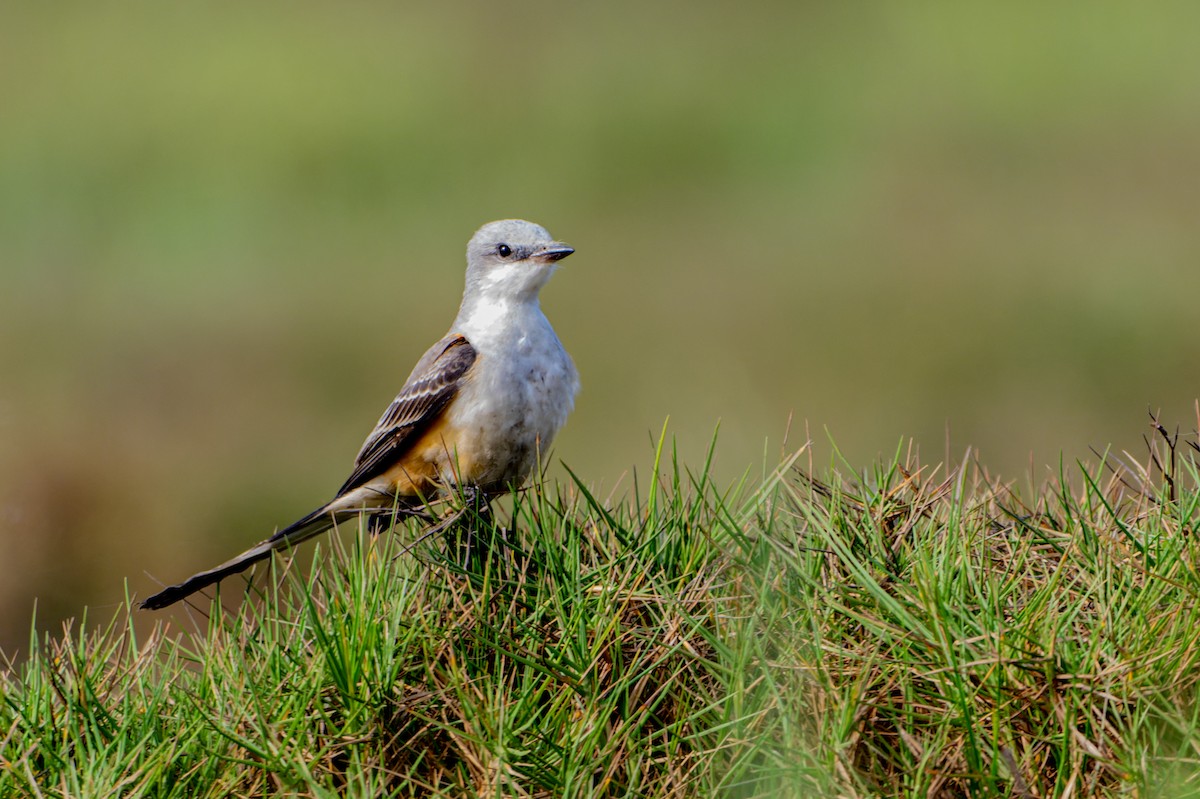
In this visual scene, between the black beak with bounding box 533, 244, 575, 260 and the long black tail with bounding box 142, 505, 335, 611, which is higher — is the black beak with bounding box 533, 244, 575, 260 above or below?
above

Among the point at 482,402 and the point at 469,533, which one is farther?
the point at 482,402

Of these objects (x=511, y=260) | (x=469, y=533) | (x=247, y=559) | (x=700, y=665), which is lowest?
(x=247, y=559)

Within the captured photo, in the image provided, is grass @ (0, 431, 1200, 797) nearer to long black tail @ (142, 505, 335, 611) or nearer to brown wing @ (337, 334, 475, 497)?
long black tail @ (142, 505, 335, 611)

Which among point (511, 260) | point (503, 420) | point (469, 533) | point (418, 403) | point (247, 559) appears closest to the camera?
point (469, 533)

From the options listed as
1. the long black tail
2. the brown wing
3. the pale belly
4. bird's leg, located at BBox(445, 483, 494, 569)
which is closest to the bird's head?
the brown wing

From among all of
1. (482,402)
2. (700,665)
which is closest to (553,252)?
(482,402)

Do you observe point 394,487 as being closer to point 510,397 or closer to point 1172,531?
point 510,397

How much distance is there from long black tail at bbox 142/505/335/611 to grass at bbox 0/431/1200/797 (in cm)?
71

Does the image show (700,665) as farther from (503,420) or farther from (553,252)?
(553,252)

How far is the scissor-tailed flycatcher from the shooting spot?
635 centimetres

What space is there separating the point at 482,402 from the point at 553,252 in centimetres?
99

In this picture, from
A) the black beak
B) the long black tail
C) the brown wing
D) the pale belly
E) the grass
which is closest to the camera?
the grass

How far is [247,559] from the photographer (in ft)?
19.5

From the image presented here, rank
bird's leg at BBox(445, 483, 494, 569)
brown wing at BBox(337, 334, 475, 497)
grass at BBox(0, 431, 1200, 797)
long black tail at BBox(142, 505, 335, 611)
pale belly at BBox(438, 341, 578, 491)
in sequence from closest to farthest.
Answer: grass at BBox(0, 431, 1200, 797)
bird's leg at BBox(445, 483, 494, 569)
long black tail at BBox(142, 505, 335, 611)
pale belly at BBox(438, 341, 578, 491)
brown wing at BBox(337, 334, 475, 497)
